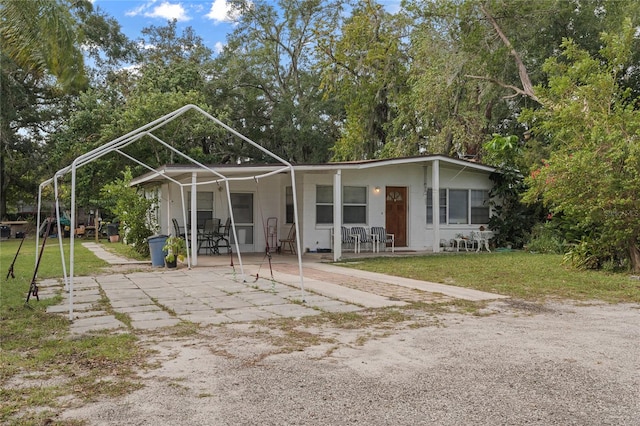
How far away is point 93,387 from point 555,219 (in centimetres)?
1312

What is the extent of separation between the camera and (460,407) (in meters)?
3.32

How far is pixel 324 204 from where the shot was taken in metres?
14.7

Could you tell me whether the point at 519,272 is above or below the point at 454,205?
below

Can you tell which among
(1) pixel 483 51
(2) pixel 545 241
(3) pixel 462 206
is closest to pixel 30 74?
(1) pixel 483 51

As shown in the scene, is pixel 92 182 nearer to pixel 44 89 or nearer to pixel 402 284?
pixel 44 89

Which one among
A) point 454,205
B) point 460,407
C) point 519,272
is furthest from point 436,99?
point 460,407

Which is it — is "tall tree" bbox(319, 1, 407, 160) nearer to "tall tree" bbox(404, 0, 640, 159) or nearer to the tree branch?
"tall tree" bbox(404, 0, 640, 159)

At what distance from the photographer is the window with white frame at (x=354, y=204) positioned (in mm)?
14770

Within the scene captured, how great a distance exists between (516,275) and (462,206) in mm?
6356

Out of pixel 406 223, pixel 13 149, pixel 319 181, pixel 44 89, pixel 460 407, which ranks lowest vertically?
pixel 460 407

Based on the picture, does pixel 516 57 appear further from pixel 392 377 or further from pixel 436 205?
pixel 392 377

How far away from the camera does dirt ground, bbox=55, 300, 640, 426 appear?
3.19 m

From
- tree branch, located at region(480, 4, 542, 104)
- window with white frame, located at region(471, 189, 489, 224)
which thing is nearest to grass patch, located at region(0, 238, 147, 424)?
window with white frame, located at region(471, 189, 489, 224)

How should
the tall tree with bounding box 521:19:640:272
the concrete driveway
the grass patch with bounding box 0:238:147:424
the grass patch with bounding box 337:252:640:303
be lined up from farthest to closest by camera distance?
the tall tree with bounding box 521:19:640:272
the grass patch with bounding box 337:252:640:303
the concrete driveway
the grass patch with bounding box 0:238:147:424
